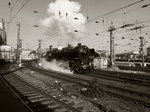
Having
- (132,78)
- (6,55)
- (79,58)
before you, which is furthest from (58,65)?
(6,55)

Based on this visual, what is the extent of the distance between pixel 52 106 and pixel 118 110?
123 inches

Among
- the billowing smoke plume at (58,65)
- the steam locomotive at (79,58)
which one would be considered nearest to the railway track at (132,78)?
the steam locomotive at (79,58)

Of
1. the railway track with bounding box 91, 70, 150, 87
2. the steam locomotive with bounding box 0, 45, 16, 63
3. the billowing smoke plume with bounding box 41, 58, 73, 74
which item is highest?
the steam locomotive with bounding box 0, 45, 16, 63

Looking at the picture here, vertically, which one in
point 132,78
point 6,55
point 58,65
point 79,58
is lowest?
point 132,78

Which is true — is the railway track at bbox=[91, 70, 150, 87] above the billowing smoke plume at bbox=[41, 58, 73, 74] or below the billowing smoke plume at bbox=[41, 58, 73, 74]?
below

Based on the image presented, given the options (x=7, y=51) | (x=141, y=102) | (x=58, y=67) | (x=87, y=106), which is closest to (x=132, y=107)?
(x=141, y=102)

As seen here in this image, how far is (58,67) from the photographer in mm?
25688

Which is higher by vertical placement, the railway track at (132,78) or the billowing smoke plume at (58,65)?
the billowing smoke plume at (58,65)

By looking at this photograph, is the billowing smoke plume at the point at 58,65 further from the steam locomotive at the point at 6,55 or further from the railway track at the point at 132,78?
the steam locomotive at the point at 6,55

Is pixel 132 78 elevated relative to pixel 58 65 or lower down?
lower down

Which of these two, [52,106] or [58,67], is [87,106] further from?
[58,67]

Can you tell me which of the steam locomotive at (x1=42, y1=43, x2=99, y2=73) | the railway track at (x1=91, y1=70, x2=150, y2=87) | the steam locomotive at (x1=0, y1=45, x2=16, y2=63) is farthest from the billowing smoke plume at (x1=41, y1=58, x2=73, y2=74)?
the steam locomotive at (x1=0, y1=45, x2=16, y2=63)

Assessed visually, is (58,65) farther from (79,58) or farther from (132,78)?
(132,78)

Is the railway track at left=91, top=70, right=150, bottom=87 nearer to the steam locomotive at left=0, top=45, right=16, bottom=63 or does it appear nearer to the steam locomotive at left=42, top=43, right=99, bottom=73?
the steam locomotive at left=42, top=43, right=99, bottom=73
